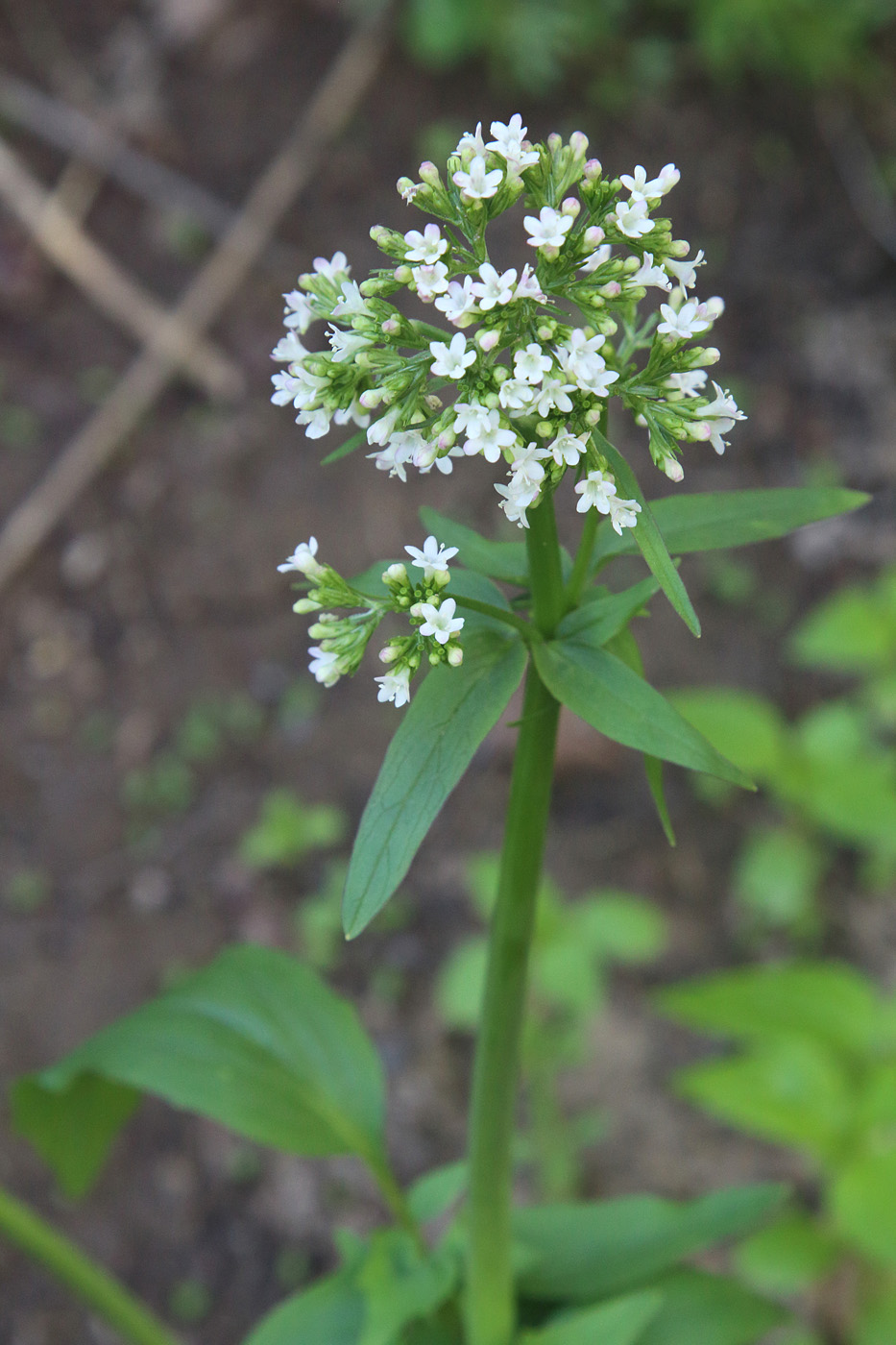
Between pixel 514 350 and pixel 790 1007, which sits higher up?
pixel 514 350

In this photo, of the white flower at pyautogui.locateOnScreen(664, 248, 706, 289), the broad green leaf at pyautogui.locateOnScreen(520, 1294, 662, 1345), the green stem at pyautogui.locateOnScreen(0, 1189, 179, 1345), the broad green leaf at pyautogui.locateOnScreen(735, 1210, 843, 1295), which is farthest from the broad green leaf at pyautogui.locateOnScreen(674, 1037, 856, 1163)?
the white flower at pyautogui.locateOnScreen(664, 248, 706, 289)

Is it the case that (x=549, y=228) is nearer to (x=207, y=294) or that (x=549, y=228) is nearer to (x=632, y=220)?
(x=632, y=220)

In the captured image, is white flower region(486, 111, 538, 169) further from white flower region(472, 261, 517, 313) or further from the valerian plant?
white flower region(472, 261, 517, 313)

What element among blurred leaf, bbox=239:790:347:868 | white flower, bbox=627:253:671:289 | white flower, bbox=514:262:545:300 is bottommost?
blurred leaf, bbox=239:790:347:868

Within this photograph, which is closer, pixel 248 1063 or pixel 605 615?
pixel 605 615

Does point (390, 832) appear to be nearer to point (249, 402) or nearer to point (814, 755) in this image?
point (814, 755)

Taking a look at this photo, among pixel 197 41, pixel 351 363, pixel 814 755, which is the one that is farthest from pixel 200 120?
pixel 351 363

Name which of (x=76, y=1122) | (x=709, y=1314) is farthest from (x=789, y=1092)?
(x=76, y=1122)
